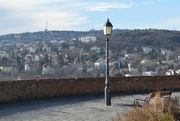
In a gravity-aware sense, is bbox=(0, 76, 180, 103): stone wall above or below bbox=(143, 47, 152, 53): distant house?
below

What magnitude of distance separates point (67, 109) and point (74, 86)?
3.88 metres

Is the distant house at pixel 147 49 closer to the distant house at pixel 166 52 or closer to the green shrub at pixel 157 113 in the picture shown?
the distant house at pixel 166 52

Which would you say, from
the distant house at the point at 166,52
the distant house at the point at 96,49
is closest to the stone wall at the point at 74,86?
the distant house at the point at 166,52

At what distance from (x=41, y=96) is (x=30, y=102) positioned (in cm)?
113

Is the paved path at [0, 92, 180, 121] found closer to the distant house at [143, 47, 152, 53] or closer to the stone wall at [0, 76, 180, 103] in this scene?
the stone wall at [0, 76, 180, 103]

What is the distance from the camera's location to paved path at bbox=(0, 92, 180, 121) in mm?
10984

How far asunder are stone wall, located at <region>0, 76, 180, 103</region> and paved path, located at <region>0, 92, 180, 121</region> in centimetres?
51

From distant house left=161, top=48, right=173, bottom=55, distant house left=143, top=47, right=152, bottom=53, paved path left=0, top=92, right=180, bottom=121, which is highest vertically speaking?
distant house left=143, top=47, right=152, bottom=53

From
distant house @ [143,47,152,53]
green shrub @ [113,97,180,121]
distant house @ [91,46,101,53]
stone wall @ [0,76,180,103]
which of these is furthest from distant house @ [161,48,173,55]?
green shrub @ [113,97,180,121]

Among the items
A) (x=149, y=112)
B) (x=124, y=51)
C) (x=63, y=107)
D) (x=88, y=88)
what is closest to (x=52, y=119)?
(x=63, y=107)

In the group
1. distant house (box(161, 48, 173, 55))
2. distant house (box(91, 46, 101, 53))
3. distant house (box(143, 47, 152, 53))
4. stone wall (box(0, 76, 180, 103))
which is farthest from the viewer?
distant house (box(143, 47, 152, 53))

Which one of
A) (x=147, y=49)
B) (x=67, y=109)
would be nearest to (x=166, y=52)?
(x=147, y=49)

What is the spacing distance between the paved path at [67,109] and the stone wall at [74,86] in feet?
1.67

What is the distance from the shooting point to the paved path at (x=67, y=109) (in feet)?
36.0
